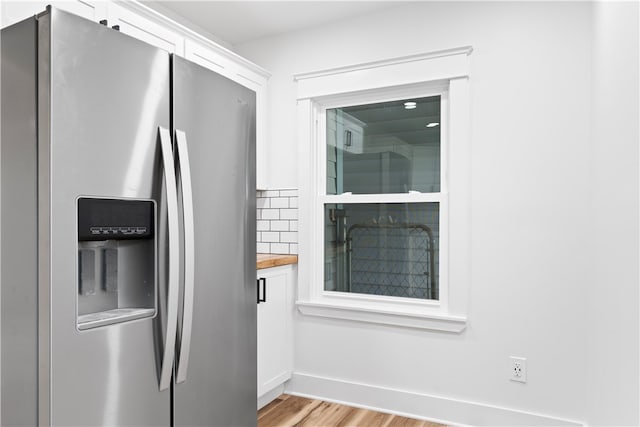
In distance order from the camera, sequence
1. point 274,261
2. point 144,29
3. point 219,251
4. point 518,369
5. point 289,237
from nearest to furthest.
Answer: point 219,251 → point 144,29 → point 518,369 → point 274,261 → point 289,237

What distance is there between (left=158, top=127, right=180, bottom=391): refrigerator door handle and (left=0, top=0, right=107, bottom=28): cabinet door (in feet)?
2.38

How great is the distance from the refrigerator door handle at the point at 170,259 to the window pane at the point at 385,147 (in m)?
1.65

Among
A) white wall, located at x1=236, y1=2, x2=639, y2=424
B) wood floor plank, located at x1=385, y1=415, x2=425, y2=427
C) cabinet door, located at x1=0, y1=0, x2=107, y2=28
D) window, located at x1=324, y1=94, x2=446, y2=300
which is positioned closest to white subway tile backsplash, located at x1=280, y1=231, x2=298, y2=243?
window, located at x1=324, y1=94, x2=446, y2=300

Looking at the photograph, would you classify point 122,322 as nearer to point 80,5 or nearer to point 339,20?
point 80,5

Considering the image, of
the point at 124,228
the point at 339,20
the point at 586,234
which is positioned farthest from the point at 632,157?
the point at 339,20

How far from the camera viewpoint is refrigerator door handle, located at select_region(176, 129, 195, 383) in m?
1.40

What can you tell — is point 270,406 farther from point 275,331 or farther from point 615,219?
point 615,219

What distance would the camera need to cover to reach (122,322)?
125cm

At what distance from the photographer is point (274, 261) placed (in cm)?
259

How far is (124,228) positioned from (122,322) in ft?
0.89

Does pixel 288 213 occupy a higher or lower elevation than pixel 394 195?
lower

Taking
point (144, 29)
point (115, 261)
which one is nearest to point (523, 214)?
point (115, 261)

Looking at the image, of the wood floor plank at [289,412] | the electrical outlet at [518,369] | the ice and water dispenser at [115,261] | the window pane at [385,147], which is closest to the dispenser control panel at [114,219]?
the ice and water dispenser at [115,261]

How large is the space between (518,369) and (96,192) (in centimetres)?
220
